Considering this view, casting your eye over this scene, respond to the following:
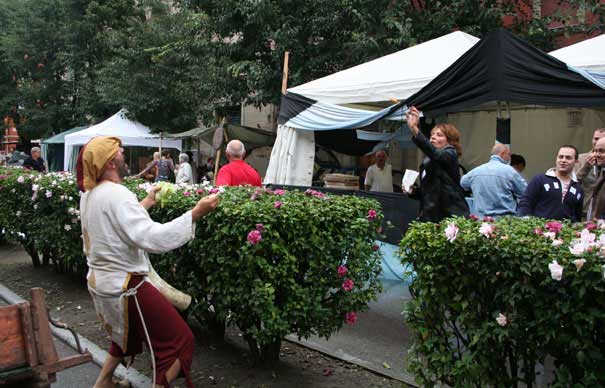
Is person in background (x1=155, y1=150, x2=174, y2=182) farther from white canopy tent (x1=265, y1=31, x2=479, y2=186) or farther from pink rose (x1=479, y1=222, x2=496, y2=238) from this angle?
pink rose (x1=479, y1=222, x2=496, y2=238)

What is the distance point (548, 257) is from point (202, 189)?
10.0 feet

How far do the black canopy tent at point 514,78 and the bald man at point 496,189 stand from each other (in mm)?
938

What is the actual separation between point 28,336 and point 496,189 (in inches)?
189

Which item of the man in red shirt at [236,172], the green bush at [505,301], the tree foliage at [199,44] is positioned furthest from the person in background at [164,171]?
the green bush at [505,301]

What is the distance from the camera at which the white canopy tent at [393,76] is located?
8305mm

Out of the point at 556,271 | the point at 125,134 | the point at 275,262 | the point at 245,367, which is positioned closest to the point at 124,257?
the point at 275,262

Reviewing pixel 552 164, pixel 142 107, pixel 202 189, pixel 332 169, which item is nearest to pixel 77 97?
pixel 142 107

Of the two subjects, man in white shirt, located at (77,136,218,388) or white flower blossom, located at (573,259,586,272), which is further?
man in white shirt, located at (77,136,218,388)

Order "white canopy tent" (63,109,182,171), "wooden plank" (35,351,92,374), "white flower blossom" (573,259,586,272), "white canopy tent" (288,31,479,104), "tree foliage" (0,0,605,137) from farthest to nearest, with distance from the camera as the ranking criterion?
"white canopy tent" (63,109,182,171)
"tree foliage" (0,0,605,137)
"white canopy tent" (288,31,479,104)
"wooden plank" (35,351,92,374)
"white flower blossom" (573,259,586,272)

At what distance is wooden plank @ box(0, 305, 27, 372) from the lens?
2.66 meters

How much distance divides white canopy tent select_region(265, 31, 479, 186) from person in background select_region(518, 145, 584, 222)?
9.87 feet

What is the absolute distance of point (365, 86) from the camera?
8.71m

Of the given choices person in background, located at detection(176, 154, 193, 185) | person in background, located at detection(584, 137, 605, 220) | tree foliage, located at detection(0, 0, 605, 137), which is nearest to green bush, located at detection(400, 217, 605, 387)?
person in background, located at detection(584, 137, 605, 220)

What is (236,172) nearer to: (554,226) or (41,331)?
(41,331)
